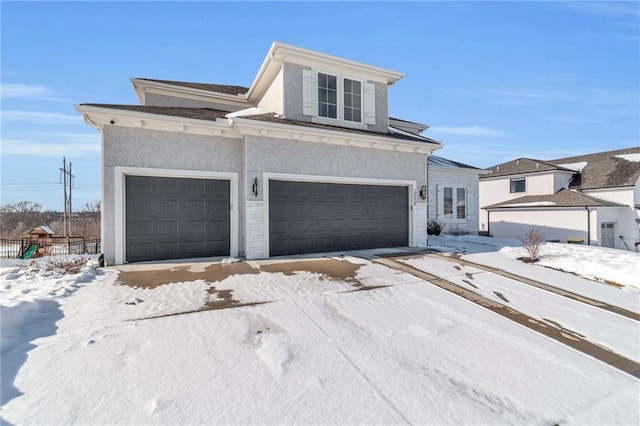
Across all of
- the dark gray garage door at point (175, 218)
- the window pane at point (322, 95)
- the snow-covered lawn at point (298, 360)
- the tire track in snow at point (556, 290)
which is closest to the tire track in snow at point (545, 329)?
the snow-covered lawn at point (298, 360)

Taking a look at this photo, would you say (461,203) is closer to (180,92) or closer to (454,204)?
(454,204)

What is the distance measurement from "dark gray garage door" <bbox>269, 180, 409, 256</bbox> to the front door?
17.0 m

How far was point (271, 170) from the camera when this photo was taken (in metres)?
8.24

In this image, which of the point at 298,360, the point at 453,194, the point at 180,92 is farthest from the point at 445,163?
the point at 298,360

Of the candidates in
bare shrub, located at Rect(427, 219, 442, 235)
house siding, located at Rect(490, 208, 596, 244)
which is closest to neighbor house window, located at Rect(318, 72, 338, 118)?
bare shrub, located at Rect(427, 219, 442, 235)

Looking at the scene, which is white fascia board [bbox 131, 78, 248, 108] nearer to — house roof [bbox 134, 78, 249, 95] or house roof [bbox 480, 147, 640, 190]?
house roof [bbox 134, 78, 249, 95]

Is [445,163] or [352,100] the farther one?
[445,163]

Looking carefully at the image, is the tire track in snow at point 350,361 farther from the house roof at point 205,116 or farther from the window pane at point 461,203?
the window pane at point 461,203

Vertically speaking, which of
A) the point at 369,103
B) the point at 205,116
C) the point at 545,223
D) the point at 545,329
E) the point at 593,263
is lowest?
the point at 545,329

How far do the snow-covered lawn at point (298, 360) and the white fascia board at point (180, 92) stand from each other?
8.60m

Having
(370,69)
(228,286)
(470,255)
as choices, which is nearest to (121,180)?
(228,286)

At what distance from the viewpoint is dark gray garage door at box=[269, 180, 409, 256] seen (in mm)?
8555

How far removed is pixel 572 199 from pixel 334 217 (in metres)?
19.1

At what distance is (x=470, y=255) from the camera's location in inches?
342
